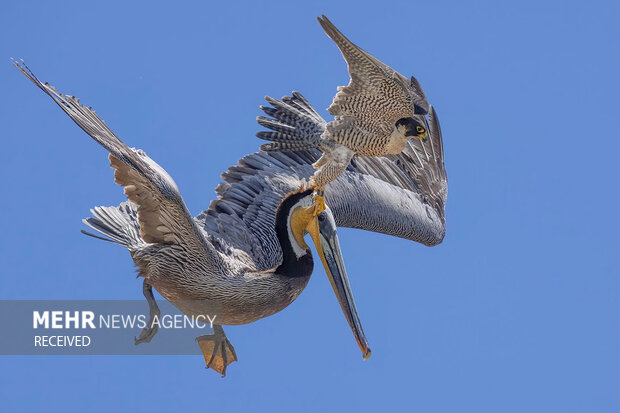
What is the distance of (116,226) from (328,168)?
191cm

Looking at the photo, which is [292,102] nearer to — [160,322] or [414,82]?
[414,82]

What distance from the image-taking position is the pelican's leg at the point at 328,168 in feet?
43.5

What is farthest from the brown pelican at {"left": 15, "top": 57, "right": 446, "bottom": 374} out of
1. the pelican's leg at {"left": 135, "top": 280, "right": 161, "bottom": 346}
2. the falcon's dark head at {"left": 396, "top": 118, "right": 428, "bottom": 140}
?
the falcon's dark head at {"left": 396, "top": 118, "right": 428, "bottom": 140}

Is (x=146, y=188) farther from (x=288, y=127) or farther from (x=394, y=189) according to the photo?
(x=394, y=189)

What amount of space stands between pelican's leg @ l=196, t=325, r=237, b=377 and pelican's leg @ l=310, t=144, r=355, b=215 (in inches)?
73.9

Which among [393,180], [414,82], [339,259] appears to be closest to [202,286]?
[339,259]

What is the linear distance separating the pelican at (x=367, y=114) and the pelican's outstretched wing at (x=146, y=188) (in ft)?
4.07

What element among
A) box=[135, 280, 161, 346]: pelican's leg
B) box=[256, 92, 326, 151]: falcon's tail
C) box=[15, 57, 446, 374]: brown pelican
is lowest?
box=[135, 280, 161, 346]: pelican's leg

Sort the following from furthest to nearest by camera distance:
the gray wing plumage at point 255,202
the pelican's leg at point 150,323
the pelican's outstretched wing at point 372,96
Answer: the gray wing plumage at point 255,202 < the pelican's leg at point 150,323 < the pelican's outstretched wing at point 372,96

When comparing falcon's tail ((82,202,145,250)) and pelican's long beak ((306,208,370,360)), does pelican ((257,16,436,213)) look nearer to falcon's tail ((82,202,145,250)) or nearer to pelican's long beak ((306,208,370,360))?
pelican's long beak ((306,208,370,360))

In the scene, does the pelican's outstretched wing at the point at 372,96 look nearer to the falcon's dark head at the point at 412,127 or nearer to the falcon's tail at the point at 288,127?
the falcon's dark head at the point at 412,127

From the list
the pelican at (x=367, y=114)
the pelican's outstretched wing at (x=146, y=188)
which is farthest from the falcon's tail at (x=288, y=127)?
the pelican's outstretched wing at (x=146, y=188)

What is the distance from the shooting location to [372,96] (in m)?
12.8

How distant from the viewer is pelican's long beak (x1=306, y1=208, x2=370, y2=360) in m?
13.6
